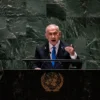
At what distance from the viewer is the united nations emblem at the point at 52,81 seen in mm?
3637

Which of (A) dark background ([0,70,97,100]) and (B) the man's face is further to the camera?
(B) the man's face

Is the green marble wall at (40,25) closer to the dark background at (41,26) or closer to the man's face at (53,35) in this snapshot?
the dark background at (41,26)

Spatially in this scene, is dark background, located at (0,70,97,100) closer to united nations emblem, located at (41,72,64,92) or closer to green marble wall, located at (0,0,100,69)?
united nations emblem, located at (41,72,64,92)

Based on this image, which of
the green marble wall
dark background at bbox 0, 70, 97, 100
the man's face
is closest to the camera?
dark background at bbox 0, 70, 97, 100

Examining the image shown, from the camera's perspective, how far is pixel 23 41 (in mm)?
6473

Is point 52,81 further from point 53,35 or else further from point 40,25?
point 40,25

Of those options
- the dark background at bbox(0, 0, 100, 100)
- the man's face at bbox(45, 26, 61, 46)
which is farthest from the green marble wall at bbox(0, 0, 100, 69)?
the man's face at bbox(45, 26, 61, 46)

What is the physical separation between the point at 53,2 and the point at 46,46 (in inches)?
78.7

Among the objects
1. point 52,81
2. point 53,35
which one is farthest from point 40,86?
point 53,35

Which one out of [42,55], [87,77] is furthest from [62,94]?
[42,55]

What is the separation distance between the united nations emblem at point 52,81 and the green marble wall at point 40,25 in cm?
284

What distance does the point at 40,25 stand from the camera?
21.2 ft

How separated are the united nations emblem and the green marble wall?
9.33 ft

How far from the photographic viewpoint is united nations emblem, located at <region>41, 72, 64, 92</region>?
3637 mm
